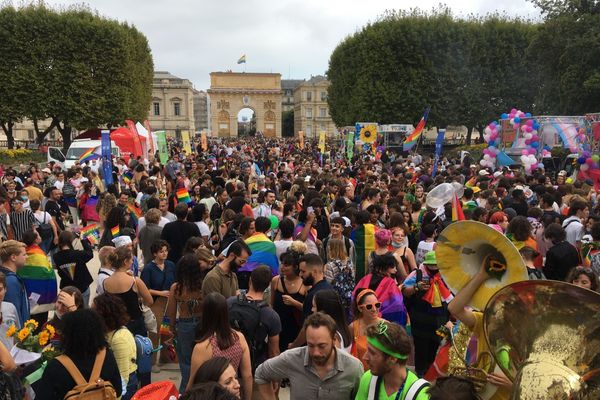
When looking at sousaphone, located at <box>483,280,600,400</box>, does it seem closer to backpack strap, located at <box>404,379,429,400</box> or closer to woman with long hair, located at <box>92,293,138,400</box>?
backpack strap, located at <box>404,379,429,400</box>

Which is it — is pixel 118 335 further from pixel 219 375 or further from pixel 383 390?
pixel 383 390

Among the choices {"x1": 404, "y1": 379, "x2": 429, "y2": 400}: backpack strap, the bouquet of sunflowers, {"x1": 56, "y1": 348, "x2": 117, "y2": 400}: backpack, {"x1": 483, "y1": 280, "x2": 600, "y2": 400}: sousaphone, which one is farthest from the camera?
the bouquet of sunflowers

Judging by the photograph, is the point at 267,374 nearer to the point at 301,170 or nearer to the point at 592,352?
the point at 592,352

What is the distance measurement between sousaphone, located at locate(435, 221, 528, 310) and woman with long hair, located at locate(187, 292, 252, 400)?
4.74ft

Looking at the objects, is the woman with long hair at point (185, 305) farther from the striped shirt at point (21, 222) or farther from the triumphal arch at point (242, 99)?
the triumphal arch at point (242, 99)

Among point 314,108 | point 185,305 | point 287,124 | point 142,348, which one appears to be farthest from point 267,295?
point 287,124

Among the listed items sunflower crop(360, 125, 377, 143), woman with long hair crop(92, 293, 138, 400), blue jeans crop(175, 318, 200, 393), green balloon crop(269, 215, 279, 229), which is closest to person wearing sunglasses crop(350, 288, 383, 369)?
blue jeans crop(175, 318, 200, 393)

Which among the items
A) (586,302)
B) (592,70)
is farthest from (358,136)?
(586,302)

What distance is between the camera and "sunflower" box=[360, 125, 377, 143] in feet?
76.7

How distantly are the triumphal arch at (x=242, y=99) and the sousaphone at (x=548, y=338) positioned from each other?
96.3 meters

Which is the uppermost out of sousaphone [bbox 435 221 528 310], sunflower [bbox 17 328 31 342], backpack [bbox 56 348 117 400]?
sousaphone [bbox 435 221 528 310]

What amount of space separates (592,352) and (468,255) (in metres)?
0.94

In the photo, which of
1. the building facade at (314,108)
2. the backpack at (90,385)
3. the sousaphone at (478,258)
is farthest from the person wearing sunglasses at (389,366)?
the building facade at (314,108)

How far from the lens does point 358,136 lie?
931 inches
